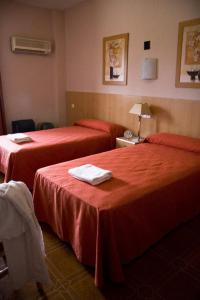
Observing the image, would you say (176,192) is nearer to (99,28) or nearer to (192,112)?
(192,112)

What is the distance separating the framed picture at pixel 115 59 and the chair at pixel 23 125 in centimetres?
160

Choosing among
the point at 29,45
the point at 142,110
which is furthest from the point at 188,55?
the point at 29,45

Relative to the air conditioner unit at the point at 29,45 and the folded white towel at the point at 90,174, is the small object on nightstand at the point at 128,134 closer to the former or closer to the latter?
the folded white towel at the point at 90,174

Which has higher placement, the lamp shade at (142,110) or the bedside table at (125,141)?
the lamp shade at (142,110)

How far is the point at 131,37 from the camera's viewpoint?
139 inches

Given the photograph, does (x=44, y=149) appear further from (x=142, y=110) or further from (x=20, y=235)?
(x=20, y=235)

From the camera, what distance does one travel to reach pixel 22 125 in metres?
4.45

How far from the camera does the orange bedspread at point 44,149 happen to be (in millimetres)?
2875

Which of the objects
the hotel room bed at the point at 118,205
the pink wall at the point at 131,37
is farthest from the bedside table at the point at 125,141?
the hotel room bed at the point at 118,205

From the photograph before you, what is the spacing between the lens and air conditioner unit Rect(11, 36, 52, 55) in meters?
4.19

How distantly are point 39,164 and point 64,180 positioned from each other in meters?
1.09

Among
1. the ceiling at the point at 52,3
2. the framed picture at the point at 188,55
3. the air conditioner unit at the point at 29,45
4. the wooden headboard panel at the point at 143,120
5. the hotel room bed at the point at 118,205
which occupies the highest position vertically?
the ceiling at the point at 52,3

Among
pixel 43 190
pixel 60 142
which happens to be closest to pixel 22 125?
pixel 60 142

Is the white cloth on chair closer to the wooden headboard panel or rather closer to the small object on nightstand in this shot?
the wooden headboard panel
